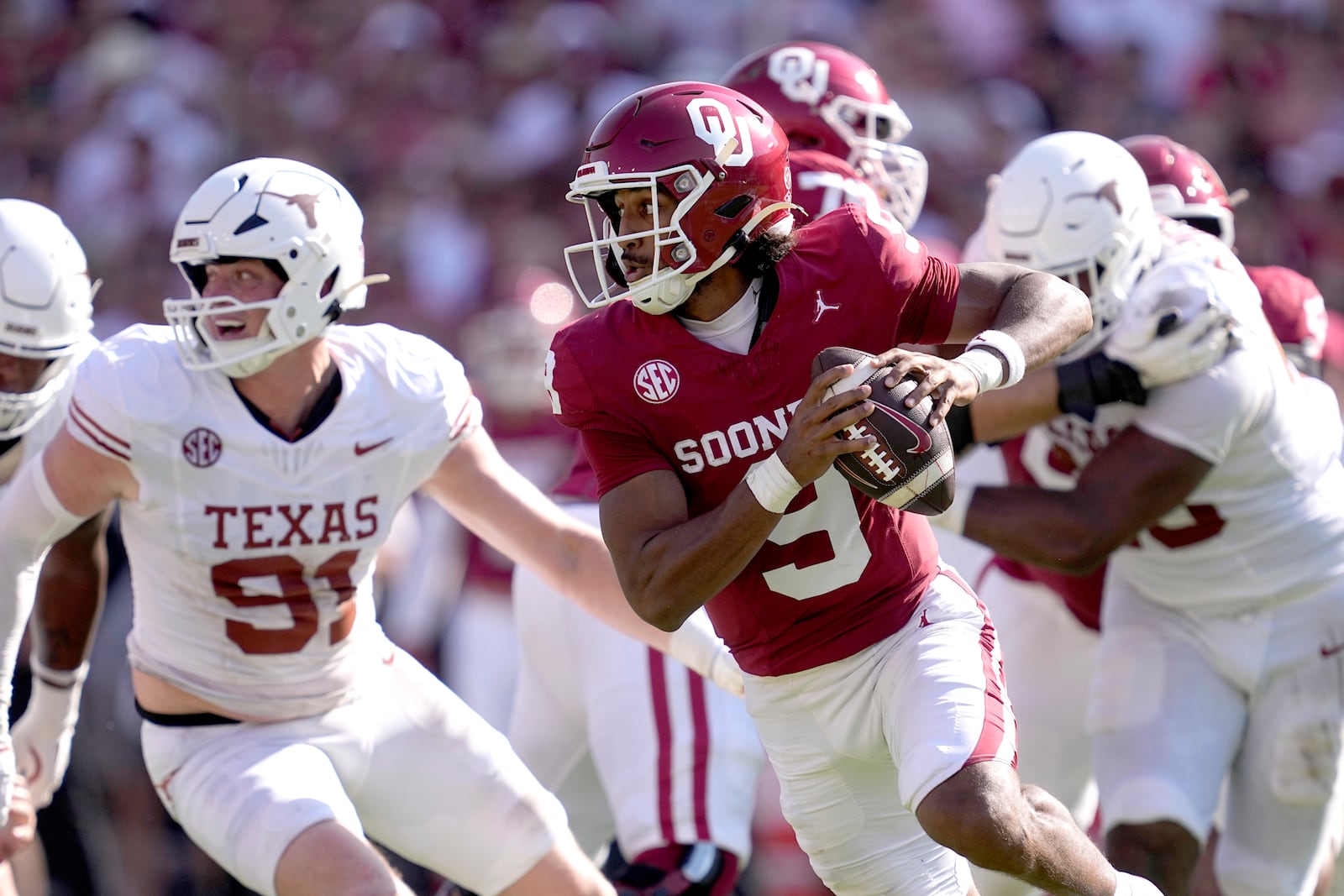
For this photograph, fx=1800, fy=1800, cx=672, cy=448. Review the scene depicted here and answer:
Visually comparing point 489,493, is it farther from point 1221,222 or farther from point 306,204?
point 1221,222

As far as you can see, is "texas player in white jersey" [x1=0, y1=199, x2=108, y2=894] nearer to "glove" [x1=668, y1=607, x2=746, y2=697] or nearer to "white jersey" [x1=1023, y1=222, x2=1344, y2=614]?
"glove" [x1=668, y1=607, x2=746, y2=697]

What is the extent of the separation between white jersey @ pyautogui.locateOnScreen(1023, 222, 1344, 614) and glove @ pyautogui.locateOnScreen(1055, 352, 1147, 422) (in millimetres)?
65

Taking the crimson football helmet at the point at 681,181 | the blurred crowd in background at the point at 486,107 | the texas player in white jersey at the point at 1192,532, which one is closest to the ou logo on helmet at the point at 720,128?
the crimson football helmet at the point at 681,181

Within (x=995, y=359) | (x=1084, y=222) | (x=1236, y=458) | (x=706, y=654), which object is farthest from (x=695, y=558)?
(x=1236, y=458)

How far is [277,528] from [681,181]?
1240mm

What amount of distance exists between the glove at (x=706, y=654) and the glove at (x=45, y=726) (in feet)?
5.01

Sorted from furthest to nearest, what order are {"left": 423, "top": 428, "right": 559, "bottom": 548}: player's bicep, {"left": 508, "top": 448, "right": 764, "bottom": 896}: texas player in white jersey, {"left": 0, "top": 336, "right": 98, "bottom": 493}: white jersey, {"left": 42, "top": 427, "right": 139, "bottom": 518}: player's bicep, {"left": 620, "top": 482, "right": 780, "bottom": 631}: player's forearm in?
{"left": 508, "top": 448, "right": 764, "bottom": 896}: texas player in white jersey
{"left": 0, "top": 336, "right": 98, "bottom": 493}: white jersey
{"left": 423, "top": 428, "right": 559, "bottom": 548}: player's bicep
{"left": 42, "top": 427, "right": 139, "bottom": 518}: player's bicep
{"left": 620, "top": 482, "right": 780, "bottom": 631}: player's forearm

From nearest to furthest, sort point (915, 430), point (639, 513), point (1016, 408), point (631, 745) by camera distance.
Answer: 1. point (915, 430)
2. point (639, 513)
3. point (1016, 408)
4. point (631, 745)

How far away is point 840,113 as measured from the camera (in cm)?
535

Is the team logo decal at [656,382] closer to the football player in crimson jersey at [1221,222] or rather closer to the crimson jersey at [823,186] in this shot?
the crimson jersey at [823,186]

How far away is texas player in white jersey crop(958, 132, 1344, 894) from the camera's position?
4.44 metres

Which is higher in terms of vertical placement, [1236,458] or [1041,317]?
[1041,317]

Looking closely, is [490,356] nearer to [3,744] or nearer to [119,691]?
[119,691]

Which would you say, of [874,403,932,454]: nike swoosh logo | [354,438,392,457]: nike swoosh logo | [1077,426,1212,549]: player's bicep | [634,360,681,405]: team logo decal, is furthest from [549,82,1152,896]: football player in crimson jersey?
[1077,426,1212,549]: player's bicep
